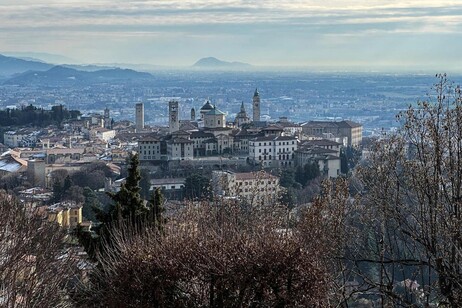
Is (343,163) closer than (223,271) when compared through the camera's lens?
No

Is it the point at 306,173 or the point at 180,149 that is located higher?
the point at 180,149

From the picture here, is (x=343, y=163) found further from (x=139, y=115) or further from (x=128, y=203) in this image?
(x=128, y=203)

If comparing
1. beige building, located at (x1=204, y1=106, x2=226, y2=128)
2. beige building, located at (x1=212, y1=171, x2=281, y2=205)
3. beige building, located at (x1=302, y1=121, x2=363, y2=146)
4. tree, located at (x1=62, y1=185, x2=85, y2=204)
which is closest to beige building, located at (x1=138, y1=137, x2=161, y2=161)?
beige building, located at (x1=204, y1=106, x2=226, y2=128)

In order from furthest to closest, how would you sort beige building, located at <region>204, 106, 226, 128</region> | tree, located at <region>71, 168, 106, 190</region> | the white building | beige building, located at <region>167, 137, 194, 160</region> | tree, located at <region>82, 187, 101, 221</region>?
beige building, located at <region>204, 106, 226, 128</region> → beige building, located at <region>167, 137, 194, 160</region> → the white building → tree, located at <region>71, 168, 106, 190</region> → tree, located at <region>82, 187, 101, 221</region>

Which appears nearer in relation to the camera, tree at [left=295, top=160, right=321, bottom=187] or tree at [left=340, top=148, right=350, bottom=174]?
tree at [left=295, top=160, right=321, bottom=187]

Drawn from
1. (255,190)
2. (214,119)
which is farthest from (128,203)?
(214,119)

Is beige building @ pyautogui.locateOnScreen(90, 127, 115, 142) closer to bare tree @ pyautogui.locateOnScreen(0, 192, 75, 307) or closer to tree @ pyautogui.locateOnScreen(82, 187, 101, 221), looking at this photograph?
tree @ pyautogui.locateOnScreen(82, 187, 101, 221)

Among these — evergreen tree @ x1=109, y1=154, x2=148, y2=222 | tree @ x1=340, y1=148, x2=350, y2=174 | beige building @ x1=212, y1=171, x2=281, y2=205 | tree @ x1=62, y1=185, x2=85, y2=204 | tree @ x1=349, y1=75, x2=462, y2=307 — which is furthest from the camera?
tree @ x1=340, y1=148, x2=350, y2=174

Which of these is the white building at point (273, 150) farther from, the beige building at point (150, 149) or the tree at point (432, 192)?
the tree at point (432, 192)

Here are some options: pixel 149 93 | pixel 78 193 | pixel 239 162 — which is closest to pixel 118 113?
pixel 149 93

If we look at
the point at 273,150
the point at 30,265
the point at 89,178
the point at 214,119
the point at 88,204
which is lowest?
→ the point at 89,178

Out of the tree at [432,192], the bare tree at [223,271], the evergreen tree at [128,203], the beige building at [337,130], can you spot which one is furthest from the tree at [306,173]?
the tree at [432,192]

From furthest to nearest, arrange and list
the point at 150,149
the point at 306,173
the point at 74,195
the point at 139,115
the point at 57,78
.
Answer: the point at 57,78 → the point at 139,115 → the point at 150,149 → the point at 306,173 → the point at 74,195

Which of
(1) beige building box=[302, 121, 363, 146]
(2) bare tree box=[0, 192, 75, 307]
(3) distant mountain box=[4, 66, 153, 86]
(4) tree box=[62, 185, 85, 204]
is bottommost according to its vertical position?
(3) distant mountain box=[4, 66, 153, 86]
